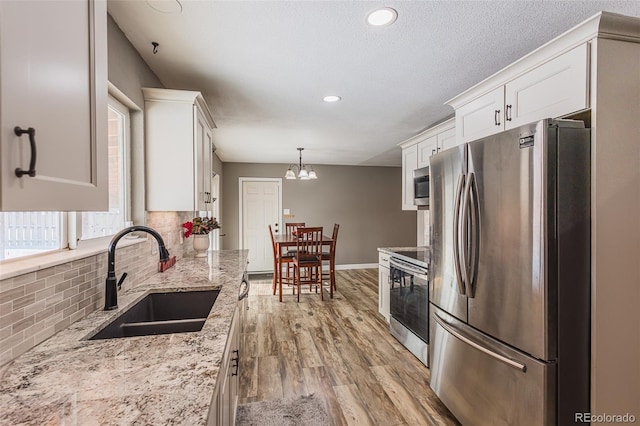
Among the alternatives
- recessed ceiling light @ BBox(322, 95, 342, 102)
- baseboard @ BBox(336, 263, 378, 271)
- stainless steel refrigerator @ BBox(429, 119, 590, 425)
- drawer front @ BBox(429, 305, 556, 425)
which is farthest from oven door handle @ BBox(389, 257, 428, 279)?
baseboard @ BBox(336, 263, 378, 271)

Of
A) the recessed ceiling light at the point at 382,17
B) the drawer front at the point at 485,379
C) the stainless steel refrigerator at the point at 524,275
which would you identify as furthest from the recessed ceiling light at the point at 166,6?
the drawer front at the point at 485,379

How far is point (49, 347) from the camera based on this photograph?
94 cm

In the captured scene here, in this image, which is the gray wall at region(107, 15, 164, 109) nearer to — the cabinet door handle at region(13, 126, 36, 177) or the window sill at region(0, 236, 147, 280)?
the window sill at region(0, 236, 147, 280)

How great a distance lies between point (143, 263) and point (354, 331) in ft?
7.56

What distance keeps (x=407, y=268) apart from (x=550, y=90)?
1.76m

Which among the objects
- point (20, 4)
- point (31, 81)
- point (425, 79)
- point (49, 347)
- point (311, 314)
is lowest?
point (311, 314)

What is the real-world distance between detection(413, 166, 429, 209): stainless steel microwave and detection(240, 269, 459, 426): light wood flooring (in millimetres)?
1467

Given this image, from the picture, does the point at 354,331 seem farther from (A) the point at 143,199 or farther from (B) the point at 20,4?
(B) the point at 20,4

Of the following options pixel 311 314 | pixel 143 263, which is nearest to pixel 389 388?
pixel 311 314

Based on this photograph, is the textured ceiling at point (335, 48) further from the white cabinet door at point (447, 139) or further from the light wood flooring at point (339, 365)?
the light wood flooring at point (339, 365)

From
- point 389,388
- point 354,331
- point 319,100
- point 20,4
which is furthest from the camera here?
point 354,331

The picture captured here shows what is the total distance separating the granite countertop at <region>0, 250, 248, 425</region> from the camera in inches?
25.0

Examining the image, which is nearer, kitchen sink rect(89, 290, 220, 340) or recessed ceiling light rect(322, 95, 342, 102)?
kitchen sink rect(89, 290, 220, 340)

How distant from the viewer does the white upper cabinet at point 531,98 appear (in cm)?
140
